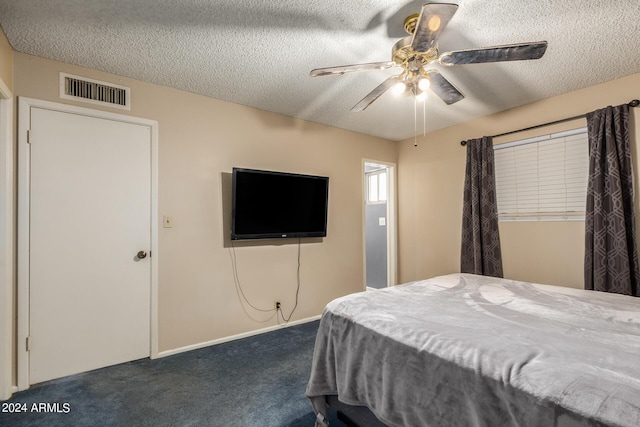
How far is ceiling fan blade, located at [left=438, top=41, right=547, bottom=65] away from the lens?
147cm

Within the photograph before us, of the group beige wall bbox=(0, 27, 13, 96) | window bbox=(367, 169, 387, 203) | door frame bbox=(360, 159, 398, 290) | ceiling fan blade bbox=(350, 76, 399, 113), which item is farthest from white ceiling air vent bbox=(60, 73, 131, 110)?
window bbox=(367, 169, 387, 203)

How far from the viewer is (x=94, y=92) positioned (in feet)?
7.77

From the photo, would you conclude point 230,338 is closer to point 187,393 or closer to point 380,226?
point 187,393

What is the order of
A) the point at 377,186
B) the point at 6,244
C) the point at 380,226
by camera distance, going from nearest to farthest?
the point at 6,244
the point at 380,226
the point at 377,186

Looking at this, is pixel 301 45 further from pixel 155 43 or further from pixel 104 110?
pixel 104 110

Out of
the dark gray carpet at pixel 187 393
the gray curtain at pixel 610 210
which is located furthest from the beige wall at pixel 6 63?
the gray curtain at pixel 610 210

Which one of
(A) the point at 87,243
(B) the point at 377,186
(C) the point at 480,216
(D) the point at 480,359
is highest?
(B) the point at 377,186

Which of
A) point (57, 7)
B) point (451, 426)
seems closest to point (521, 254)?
point (451, 426)

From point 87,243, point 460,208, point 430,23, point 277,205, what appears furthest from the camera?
point 460,208

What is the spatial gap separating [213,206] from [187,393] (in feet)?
5.19

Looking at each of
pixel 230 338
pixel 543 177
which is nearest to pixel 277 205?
pixel 230 338

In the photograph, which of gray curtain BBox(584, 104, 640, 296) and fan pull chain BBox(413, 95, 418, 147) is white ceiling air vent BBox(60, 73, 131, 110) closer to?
fan pull chain BBox(413, 95, 418, 147)

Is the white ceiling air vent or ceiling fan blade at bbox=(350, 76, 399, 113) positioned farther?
the white ceiling air vent

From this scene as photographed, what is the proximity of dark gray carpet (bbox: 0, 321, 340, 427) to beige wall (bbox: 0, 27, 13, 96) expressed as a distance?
2100 mm
